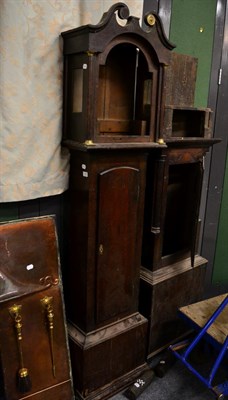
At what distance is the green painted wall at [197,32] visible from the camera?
2.12 meters

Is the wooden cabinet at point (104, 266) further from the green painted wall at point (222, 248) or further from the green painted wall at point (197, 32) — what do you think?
the green painted wall at point (222, 248)

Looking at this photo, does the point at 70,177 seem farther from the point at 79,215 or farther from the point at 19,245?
the point at 19,245

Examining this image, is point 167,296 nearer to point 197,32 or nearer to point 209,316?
point 209,316

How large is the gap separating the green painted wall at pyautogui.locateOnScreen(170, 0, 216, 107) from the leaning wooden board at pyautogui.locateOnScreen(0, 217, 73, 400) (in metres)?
1.36

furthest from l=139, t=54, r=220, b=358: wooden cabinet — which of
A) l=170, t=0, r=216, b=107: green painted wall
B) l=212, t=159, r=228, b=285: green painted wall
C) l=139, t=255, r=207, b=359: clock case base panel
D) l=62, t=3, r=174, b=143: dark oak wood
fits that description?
l=212, t=159, r=228, b=285: green painted wall

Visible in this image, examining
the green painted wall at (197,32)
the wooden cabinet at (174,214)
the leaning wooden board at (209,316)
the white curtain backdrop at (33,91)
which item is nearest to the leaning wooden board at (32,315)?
the white curtain backdrop at (33,91)

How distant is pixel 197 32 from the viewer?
2.21 metres

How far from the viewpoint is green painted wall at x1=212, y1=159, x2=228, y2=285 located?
2705mm

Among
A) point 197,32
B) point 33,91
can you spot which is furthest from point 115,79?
point 197,32

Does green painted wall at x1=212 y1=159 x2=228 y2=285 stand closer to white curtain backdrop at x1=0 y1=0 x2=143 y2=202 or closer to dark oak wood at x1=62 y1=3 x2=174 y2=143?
dark oak wood at x1=62 y1=3 x2=174 y2=143

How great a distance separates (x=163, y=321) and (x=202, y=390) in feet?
1.36

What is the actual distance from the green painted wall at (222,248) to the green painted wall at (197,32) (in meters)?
0.72

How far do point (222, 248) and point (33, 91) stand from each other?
1.91 meters

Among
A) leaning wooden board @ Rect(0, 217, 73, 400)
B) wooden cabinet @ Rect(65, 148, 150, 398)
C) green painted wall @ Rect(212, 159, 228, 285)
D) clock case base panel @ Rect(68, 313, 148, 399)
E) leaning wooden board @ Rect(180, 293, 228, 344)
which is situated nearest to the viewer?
leaning wooden board @ Rect(0, 217, 73, 400)
